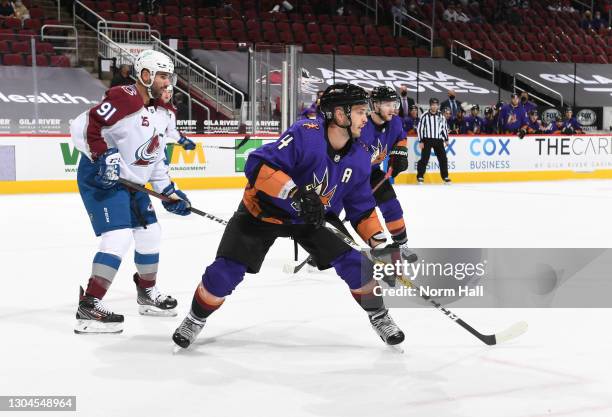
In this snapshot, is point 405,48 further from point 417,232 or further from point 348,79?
point 417,232

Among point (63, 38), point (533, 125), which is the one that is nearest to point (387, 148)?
point (63, 38)

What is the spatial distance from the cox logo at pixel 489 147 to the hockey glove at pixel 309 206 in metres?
10.1

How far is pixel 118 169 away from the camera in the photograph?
3.51 m

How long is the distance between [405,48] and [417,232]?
1117cm

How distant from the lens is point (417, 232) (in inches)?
273

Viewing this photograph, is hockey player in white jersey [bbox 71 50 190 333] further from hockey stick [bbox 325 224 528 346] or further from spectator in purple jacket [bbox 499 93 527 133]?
spectator in purple jacket [bbox 499 93 527 133]

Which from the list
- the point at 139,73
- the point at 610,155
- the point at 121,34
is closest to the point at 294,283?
the point at 139,73

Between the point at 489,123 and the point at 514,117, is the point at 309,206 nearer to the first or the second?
the point at 514,117

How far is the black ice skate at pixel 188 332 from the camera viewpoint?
10.6ft

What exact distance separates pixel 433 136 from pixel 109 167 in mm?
8896

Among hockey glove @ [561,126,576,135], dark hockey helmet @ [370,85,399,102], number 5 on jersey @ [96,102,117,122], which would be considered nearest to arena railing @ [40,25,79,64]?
dark hockey helmet @ [370,85,399,102]

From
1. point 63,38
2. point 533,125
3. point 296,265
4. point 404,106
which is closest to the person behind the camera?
point 296,265

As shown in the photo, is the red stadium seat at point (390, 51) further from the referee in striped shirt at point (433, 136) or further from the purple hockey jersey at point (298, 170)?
the purple hockey jersey at point (298, 170)

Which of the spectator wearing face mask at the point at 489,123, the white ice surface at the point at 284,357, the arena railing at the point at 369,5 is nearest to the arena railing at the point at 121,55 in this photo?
the spectator wearing face mask at the point at 489,123
